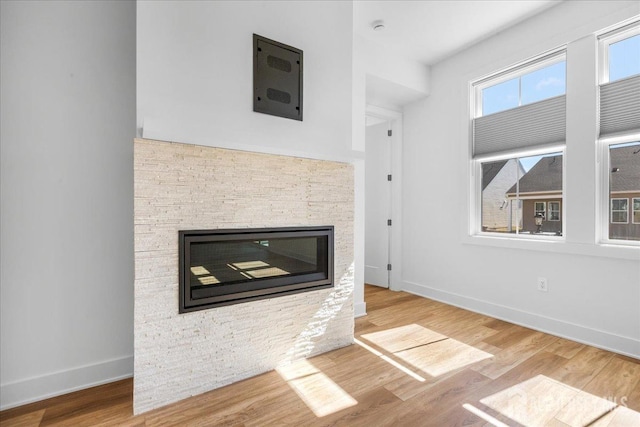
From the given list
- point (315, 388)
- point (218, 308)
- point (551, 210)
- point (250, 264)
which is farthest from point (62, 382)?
point (551, 210)

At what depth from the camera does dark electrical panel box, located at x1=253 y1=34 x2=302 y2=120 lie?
2.08 meters

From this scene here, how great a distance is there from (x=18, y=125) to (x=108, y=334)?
133cm

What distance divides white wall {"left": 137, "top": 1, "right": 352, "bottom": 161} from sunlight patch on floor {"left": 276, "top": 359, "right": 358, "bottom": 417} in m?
1.49

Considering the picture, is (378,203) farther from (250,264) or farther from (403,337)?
(250,264)

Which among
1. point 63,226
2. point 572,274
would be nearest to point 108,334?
point 63,226

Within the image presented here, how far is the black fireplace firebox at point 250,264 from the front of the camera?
1823 millimetres

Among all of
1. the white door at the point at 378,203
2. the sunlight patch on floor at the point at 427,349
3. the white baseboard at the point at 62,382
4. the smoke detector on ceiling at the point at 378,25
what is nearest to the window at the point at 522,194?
the white door at the point at 378,203

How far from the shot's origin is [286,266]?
Result: 2225 mm

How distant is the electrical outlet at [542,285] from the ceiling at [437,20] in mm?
2444

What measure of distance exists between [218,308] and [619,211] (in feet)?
10.2

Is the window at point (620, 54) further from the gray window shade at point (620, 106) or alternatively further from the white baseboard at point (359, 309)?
the white baseboard at point (359, 309)

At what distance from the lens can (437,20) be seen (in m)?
2.92

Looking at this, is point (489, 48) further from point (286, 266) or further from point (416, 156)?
point (286, 266)

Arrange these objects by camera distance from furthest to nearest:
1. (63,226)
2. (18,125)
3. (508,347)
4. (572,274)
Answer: (572,274) < (508,347) < (63,226) < (18,125)
